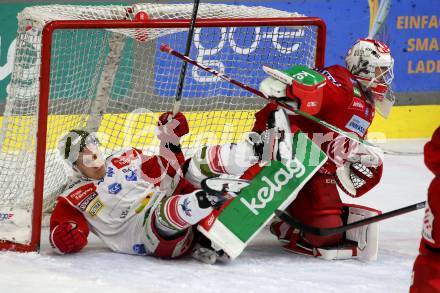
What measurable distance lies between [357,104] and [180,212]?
0.88m

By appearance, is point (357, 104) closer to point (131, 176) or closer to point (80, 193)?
point (131, 176)

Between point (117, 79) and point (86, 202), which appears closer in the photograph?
point (86, 202)

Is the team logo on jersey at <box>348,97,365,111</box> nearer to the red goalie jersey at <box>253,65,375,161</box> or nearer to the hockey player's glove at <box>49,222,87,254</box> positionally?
the red goalie jersey at <box>253,65,375,161</box>

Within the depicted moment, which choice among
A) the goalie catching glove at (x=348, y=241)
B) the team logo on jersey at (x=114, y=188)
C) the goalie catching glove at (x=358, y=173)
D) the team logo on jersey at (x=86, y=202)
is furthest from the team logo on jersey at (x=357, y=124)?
the team logo on jersey at (x=86, y=202)

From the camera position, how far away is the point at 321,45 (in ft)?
14.8

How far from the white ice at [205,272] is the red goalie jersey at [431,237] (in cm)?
75

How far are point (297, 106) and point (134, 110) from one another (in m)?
1.14

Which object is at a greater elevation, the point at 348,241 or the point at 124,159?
the point at 124,159

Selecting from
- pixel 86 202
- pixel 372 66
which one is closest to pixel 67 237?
pixel 86 202

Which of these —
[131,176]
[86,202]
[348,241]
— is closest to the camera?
[86,202]

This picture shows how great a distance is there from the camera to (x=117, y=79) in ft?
15.3

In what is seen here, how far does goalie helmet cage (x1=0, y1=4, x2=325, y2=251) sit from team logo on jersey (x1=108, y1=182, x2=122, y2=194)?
253mm

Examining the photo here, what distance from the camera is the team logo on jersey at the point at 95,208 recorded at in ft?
13.0

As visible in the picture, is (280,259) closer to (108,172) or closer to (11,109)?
(108,172)
